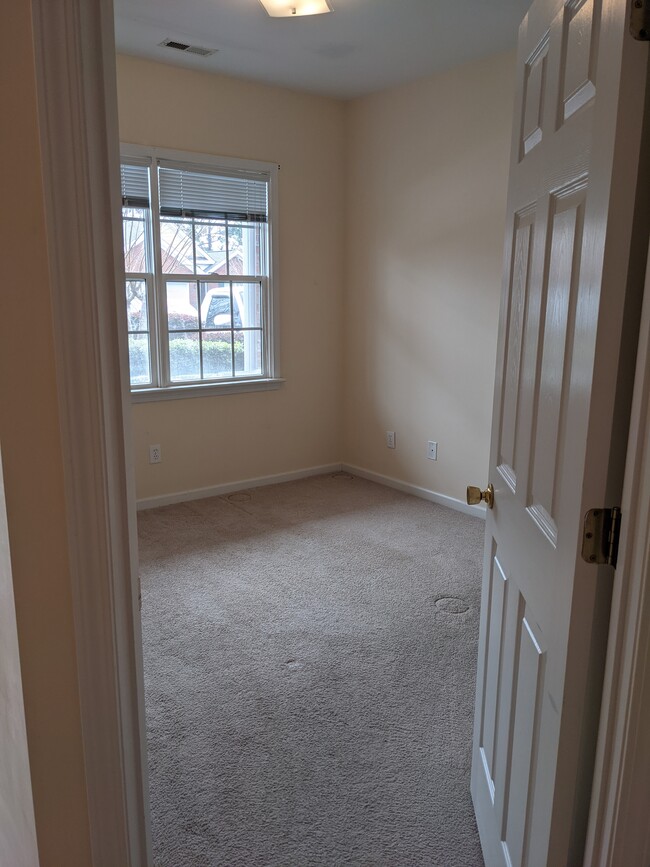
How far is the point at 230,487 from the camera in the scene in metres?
4.69

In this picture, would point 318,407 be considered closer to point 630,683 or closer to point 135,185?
point 135,185

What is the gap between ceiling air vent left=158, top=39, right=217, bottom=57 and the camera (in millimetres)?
3570

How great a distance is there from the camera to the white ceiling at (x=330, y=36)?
311cm

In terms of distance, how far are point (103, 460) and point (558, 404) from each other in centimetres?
75

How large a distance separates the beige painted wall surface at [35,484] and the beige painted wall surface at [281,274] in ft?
10.4

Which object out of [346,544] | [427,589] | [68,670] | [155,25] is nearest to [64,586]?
[68,670]

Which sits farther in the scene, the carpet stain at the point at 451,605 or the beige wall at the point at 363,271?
the beige wall at the point at 363,271

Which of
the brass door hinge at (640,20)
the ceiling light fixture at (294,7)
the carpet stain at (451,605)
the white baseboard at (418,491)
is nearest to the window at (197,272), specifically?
the white baseboard at (418,491)

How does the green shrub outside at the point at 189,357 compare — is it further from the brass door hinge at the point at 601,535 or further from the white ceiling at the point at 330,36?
the brass door hinge at the point at 601,535

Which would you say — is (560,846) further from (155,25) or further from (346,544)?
(155,25)

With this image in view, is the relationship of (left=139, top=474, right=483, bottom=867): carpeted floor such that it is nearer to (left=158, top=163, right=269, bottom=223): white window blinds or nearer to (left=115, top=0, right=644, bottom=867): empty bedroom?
(left=115, top=0, right=644, bottom=867): empty bedroom

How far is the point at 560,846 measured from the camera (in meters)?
1.07

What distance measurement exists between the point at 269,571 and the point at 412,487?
62.9 inches

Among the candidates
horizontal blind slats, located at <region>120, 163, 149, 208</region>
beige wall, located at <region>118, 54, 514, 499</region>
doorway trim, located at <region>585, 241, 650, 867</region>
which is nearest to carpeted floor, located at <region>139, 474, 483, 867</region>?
beige wall, located at <region>118, 54, 514, 499</region>
